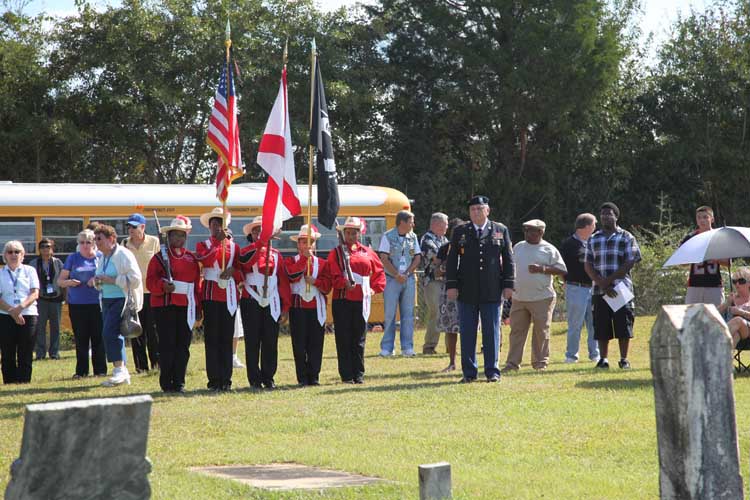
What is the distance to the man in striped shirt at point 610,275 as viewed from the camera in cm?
1359

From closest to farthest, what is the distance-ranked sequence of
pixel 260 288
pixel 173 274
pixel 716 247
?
pixel 173 274
pixel 260 288
pixel 716 247

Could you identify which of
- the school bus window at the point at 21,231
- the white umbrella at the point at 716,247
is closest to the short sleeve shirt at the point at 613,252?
the white umbrella at the point at 716,247

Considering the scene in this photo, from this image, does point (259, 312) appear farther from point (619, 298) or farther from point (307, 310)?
point (619, 298)

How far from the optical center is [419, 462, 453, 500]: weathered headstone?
19.4 ft

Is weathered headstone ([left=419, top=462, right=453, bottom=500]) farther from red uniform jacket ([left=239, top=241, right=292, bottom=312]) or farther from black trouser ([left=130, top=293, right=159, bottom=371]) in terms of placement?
black trouser ([left=130, top=293, right=159, bottom=371])

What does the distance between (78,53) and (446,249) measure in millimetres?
17479

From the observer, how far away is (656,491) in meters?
6.96

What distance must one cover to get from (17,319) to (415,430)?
641cm

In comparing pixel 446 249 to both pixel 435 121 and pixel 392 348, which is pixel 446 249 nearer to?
pixel 392 348

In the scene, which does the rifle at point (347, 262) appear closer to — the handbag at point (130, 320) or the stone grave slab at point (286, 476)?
the handbag at point (130, 320)

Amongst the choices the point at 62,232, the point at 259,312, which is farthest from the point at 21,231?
the point at 259,312

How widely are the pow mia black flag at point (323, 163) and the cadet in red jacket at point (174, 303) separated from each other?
5.02ft

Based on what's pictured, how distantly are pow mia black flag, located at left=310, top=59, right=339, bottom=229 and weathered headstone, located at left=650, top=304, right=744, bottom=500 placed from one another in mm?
8365

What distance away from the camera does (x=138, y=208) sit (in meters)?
19.9
